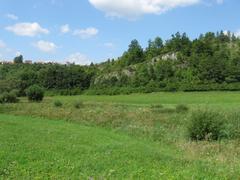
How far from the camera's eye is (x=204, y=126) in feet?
82.4

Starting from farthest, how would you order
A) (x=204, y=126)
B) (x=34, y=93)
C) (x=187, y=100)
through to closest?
(x=34, y=93)
(x=187, y=100)
(x=204, y=126)

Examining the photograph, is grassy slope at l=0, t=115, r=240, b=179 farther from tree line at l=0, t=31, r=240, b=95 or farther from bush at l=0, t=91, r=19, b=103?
tree line at l=0, t=31, r=240, b=95

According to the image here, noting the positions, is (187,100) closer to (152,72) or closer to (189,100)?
(189,100)

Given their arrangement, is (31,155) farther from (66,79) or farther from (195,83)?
(66,79)

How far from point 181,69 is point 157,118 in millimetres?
114547

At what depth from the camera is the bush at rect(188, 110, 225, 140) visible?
82.5 ft

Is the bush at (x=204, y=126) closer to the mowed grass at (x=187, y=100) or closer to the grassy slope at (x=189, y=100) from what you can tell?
the mowed grass at (x=187, y=100)

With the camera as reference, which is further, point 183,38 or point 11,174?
point 183,38

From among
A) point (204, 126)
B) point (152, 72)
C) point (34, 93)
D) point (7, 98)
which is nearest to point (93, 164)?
point (204, 126)

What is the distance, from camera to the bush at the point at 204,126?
25141 mm

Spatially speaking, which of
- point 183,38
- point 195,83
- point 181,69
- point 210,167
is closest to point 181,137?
point 210,167

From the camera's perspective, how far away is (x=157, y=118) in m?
42.8

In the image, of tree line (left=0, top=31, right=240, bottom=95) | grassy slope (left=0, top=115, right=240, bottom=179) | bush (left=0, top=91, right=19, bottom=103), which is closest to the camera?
grassy slope (left=0, top=115, right=240, bottom=179)

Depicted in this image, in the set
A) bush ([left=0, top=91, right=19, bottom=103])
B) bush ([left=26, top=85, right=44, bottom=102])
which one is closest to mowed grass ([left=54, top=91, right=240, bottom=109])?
bush ([left=26, top=85, right=44, bottom=102])
